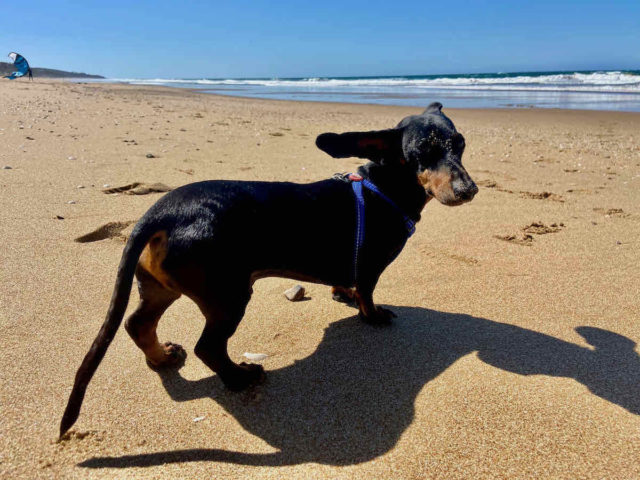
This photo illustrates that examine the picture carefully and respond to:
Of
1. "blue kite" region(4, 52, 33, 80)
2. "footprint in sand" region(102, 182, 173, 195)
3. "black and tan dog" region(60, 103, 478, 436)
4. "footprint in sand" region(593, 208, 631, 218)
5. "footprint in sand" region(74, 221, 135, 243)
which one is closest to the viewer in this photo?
"black and tan dog" region(60, 103, 478, 436)

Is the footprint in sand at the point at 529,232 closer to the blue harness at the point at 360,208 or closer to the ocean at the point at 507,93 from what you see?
the blue harness at the point at 360,208

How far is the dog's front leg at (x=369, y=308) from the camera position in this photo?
262 centimetres

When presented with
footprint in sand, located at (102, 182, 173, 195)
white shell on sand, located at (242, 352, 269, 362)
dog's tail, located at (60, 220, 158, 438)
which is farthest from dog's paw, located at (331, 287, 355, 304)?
footprint in sand, located at (102, 182, 173, 195)

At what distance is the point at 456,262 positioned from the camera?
3.59 m

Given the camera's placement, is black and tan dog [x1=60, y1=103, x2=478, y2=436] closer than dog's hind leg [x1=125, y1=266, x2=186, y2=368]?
Yes

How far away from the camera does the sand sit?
69.1 inches

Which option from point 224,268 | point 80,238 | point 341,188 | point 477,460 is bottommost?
point 477,460

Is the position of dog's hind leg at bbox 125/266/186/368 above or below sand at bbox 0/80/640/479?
above

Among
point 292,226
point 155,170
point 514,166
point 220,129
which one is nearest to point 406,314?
point 292,226

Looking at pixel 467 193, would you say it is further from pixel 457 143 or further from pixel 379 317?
pixel 379 317

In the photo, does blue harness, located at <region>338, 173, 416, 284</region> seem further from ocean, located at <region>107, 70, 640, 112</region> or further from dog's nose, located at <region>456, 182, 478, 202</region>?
ocean, located at <region>107, 70, 640, 112</region>

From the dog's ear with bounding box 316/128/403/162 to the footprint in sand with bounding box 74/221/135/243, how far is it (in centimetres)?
221

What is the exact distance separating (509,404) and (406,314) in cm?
97

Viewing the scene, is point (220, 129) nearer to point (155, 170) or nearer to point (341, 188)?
point (155, 170)
